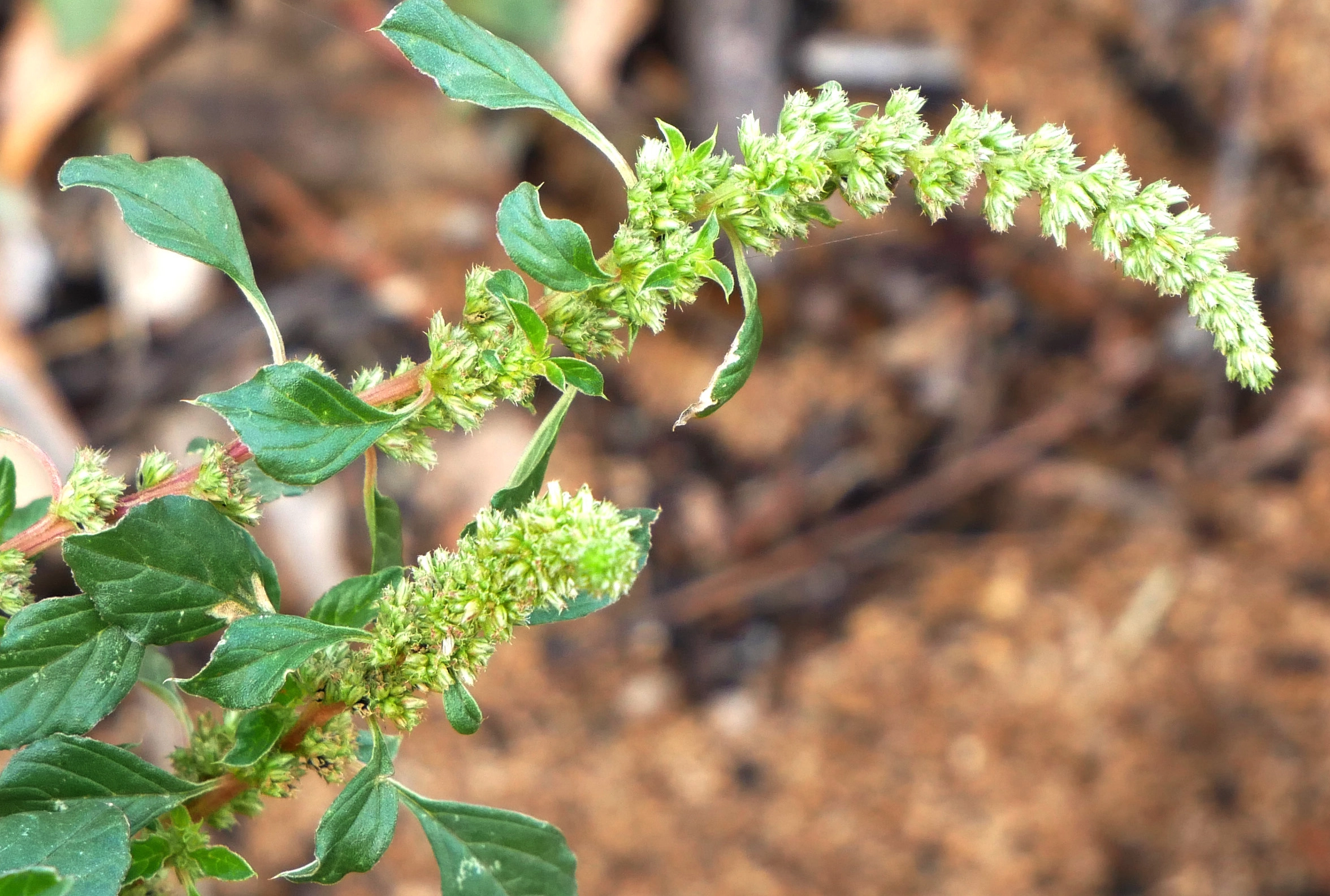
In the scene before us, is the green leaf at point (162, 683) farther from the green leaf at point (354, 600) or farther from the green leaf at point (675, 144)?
the green leaf at point (675, 144)

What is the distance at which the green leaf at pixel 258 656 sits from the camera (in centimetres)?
97

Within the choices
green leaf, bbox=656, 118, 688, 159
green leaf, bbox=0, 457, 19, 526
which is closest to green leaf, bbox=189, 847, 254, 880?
green leaf, bbox=0, 457, 19, 526

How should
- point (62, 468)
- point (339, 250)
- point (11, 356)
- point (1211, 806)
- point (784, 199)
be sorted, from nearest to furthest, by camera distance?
point (784, 199)
point (62, 468)
point (11, 356)
point (1211, 806)
point (339, 250)

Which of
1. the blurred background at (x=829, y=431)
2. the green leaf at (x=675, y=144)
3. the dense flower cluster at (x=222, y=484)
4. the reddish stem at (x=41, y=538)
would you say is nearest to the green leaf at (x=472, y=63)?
the green leaf at (x=675, y=144)

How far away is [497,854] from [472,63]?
0.79 metres

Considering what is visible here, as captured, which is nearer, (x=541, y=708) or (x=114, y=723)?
(x=114, y=723)

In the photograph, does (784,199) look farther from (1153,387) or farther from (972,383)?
(1153,387)

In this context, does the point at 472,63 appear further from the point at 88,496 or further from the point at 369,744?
the point at 369,744

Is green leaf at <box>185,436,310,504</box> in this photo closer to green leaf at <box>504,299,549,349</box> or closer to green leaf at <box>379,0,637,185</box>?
green leaf at <box>504,299,549,349</box>

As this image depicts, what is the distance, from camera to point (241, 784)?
1082 millimetres

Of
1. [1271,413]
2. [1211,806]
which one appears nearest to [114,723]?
[1211,806]

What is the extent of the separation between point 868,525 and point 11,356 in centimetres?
251

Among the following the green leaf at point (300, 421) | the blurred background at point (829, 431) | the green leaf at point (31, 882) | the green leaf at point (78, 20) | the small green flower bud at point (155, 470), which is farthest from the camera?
the green leaf at point (78, 20)

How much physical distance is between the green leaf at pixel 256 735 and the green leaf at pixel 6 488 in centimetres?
32
